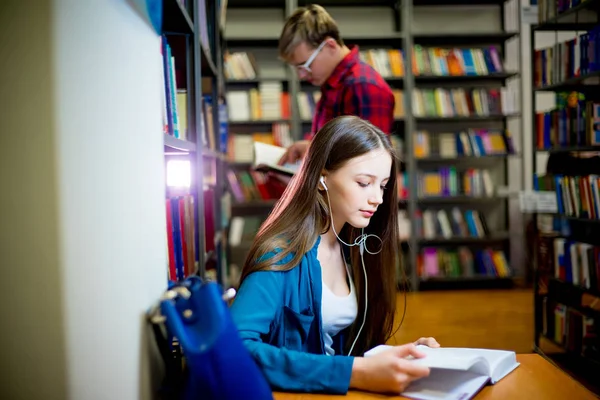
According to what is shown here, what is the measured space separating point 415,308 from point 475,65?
2.10 metres

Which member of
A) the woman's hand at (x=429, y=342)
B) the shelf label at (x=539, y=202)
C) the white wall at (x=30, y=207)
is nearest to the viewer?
the white wall at (x=30, y=207)

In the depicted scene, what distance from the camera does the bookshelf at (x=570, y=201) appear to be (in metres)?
2.89

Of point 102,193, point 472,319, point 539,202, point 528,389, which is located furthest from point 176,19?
point 472,319

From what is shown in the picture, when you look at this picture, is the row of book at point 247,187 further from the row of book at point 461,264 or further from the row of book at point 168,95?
the row of book at point 168,95

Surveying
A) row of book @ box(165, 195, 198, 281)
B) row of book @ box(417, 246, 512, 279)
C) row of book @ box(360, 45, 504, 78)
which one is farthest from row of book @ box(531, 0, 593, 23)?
row of book @ box(417, 246, 512, 279)

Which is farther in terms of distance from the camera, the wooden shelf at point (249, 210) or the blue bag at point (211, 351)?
the wooden shelf at point (249, 210)

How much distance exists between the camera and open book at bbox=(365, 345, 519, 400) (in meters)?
0.95

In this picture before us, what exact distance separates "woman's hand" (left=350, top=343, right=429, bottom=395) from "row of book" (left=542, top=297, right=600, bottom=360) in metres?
2.13

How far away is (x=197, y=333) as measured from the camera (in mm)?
791

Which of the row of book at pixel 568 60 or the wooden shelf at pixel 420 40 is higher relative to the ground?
the wooden shelf at pixel 420 40

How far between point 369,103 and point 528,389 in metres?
1.41

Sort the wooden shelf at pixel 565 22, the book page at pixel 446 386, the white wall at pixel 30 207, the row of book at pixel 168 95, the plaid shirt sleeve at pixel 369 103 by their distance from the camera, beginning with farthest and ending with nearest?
the wooden shelf at pixel 565 22
the plaid shirt sleeve at pixel 369 103
the row of book at pixel 168 95
the book page at pixel 446 386
the white wall at pixel 30 207

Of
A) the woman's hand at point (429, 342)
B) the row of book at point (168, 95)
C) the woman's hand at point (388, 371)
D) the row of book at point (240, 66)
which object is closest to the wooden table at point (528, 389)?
the woman's hand at point (388, 371)

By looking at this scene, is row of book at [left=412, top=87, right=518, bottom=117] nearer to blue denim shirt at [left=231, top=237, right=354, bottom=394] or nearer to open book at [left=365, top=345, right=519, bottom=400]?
blue denim shirt at [left=231, top=237, right=354, bottom=394]
